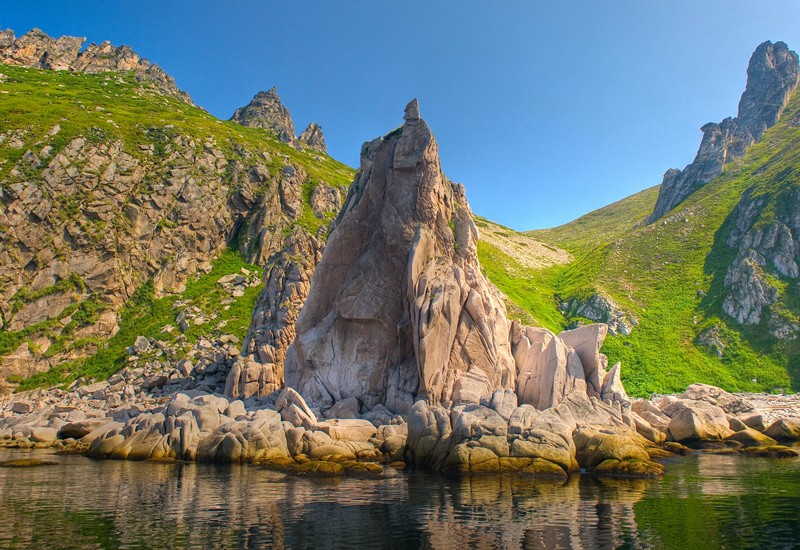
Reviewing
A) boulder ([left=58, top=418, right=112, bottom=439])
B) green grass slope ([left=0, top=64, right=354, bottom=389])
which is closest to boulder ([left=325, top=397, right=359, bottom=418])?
boulder ([left=58, top=418, right=112, bottom=439])

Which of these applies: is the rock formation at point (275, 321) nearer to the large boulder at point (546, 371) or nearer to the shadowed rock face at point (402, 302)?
the shadowed rock face at point (402, 302)

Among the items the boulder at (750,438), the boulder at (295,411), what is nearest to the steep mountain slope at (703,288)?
the boulder at (750,438)

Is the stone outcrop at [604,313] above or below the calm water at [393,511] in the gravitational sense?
above

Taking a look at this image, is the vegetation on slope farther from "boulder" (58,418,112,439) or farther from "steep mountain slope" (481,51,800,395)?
"steep mountain slope" (481,51,800,395)

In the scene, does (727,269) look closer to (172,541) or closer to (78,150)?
(172,541)

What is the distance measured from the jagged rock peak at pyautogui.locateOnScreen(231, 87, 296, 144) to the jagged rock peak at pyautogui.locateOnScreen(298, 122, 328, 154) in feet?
20.0

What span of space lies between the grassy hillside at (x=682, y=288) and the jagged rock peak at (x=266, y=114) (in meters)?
104

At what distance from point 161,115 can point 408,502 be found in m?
112

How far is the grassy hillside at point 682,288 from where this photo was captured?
6744 centimetres

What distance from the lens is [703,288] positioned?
8419 centimetres

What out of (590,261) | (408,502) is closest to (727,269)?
(590,261)

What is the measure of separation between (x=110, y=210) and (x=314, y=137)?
393 feet

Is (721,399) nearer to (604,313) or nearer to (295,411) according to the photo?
(604,313)

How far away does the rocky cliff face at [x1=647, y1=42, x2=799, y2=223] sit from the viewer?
12325 centimetres
